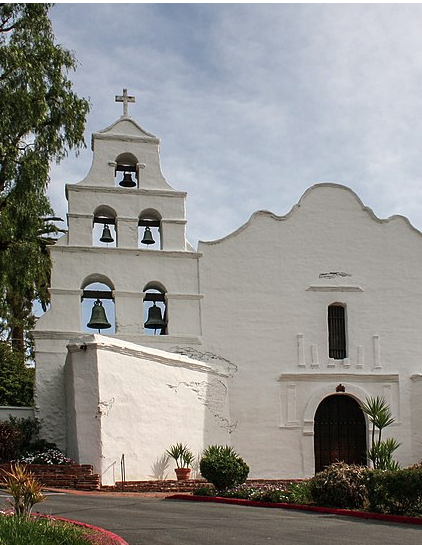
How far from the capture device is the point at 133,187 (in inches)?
1065

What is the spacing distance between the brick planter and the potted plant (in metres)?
→ 2.65

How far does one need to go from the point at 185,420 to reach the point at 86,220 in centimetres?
677

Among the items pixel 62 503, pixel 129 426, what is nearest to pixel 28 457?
pixel 129 426

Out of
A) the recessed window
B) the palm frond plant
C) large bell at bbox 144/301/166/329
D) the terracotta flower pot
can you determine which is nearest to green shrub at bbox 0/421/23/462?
the terracotta flower pot

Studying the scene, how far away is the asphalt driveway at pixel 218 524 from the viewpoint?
493 inches

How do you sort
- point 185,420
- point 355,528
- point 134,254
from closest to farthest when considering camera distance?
point 355,528
point 185,420
point 134,254

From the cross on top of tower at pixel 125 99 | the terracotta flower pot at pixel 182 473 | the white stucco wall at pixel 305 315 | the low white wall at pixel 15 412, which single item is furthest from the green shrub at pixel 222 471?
the cross on top of tower at pixel 125 99

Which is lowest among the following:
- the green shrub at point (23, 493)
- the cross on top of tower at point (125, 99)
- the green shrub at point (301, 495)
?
the green shrub at point (301, 495)

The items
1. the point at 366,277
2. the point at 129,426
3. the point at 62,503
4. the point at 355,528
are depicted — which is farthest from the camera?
the point at 366,277

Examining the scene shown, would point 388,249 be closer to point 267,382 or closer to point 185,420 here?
point 267,382

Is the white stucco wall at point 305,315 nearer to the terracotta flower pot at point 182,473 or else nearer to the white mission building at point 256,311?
the white mission building at point 256,311

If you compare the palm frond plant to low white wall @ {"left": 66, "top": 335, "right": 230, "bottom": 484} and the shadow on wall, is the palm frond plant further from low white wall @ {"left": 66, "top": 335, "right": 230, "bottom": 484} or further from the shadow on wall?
the shadow on wall

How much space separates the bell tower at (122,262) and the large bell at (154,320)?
3 cm

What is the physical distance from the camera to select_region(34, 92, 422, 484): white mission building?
25.4 meters
